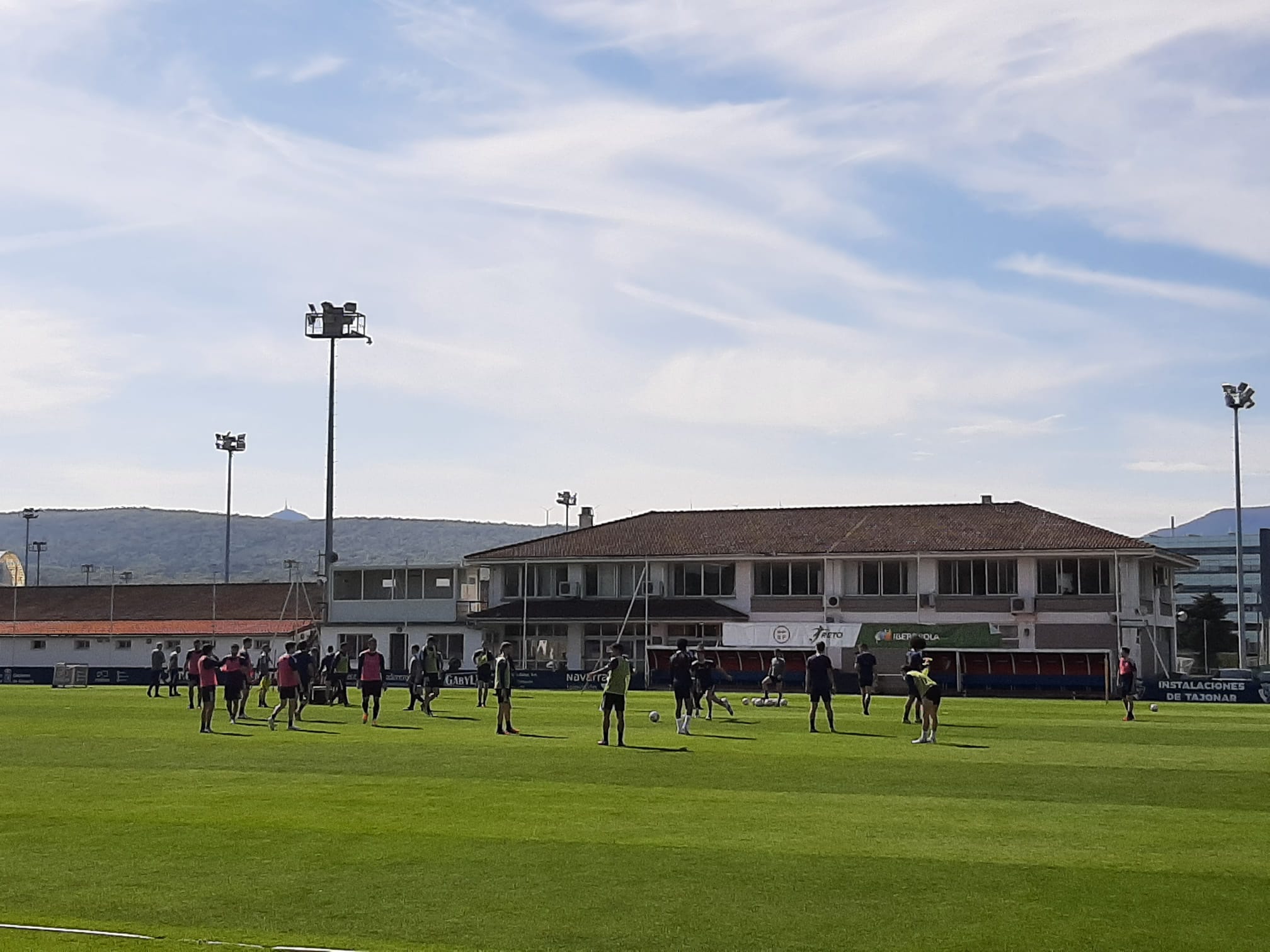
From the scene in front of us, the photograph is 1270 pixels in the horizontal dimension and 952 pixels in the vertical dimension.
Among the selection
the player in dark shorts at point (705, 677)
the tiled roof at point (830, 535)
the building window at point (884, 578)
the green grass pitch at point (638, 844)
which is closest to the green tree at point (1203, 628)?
the tiled roof at point (830, 535)

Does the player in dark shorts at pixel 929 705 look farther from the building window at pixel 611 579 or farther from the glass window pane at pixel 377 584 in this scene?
the glass window pane at pixel 377 584

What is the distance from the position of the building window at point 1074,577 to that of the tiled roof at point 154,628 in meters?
37.0

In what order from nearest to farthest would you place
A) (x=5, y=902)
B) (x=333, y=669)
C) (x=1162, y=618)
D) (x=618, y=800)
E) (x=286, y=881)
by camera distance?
1. (x=5, y=902)
2. (x=286, y=881)
3. (x=618, y=800)
4. (x=333, y=669)
5. (x=1162, y=618)

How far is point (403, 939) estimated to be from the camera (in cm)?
980

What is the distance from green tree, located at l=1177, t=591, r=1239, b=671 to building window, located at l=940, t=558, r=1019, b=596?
4494 centimetres

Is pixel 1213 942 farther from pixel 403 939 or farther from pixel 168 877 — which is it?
pixel 168 877

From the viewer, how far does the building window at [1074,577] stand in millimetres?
60188

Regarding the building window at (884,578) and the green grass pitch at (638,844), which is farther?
the building window at (884,578)

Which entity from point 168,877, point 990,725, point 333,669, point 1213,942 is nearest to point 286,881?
point 168,877

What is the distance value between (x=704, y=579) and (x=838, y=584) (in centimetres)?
663

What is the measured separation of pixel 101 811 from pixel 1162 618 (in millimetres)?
57662

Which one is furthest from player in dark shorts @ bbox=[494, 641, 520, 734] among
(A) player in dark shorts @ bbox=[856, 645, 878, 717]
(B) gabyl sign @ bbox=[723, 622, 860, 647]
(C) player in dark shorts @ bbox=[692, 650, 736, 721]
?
(B) gabyl sign @ bbox=[723, 622, 860, 647]

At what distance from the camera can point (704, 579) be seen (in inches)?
2675

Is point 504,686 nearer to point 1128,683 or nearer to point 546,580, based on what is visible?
point 1128,683
